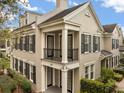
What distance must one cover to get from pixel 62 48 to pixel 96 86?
15.9 feet

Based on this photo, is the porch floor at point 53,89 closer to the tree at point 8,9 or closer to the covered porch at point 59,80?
the covered porch at point 59,80

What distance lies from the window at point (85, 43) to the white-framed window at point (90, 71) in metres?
2.14

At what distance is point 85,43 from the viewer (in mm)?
15703

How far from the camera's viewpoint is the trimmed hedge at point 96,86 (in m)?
12.6

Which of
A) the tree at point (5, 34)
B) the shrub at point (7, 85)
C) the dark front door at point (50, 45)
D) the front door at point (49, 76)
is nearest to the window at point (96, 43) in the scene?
the dark front door at point (50, 45)

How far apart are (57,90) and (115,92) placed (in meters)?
6.45

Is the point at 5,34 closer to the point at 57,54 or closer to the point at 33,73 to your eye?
the point at 57,54

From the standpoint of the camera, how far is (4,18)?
654 cm

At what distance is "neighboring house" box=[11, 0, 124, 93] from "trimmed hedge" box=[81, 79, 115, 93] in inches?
31.5

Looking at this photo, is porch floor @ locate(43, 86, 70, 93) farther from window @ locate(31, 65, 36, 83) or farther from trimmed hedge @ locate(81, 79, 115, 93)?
trimmed hedge @ locate(81, 79, 115, 93)

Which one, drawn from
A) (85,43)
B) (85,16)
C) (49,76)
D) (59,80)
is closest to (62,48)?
(85,43)

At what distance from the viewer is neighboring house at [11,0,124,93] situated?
1351 cm

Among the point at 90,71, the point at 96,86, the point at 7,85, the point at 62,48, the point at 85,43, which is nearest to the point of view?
the point at 62,48

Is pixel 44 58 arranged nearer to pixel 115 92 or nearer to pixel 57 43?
pixel 57 43
